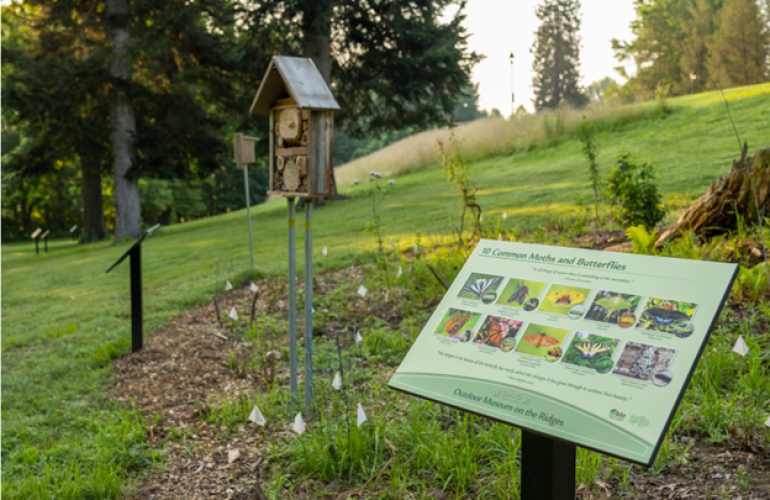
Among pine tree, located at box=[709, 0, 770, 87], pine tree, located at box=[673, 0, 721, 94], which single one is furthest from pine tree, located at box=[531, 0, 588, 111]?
pine tree, located at box=[709, 0, 770, 87]

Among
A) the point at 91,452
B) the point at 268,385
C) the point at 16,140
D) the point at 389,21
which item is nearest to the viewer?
the point at 91,452

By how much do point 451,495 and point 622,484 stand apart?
30.3 inches

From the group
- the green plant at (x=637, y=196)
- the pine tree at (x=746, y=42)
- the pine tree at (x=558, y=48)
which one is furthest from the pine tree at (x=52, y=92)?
the pine tree at (x=558, y=48)

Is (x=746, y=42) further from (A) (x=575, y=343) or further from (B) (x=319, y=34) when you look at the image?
(A) (x=575, y=343)

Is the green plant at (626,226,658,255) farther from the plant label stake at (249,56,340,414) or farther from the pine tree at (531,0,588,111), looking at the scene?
the pine tree at (531,0,588,111)

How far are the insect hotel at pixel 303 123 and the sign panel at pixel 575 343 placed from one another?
163 centimetres

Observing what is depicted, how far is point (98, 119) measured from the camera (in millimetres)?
18562

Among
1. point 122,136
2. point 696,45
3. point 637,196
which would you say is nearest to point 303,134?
point 637,196

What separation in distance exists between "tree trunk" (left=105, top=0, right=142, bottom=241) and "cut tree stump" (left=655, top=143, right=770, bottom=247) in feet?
51.7

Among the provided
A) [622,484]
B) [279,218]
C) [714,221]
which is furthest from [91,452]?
[279,218]

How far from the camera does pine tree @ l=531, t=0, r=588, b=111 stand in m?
56.9

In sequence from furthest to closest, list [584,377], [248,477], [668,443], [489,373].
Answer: [248,477]
[668,443]
[489,373]
[584,377]

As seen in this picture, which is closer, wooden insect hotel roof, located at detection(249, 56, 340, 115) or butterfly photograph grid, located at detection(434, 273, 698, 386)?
butterfly photograph grid, located at detection(434, 273, 698, 386)

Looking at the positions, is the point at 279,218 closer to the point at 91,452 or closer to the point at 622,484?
the point at 91,452
